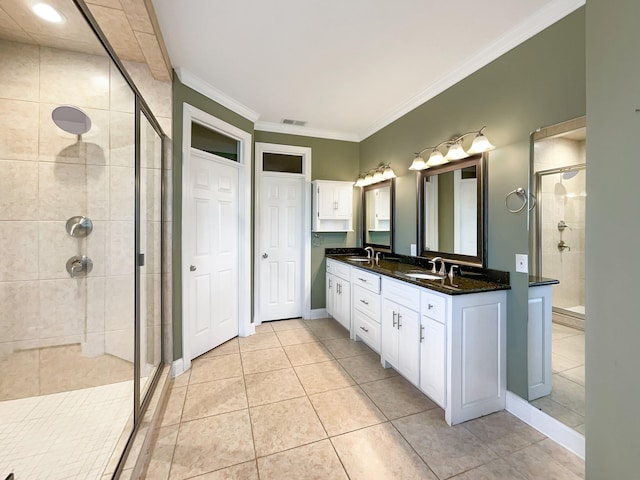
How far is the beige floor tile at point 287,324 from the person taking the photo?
Answer: 138 inches

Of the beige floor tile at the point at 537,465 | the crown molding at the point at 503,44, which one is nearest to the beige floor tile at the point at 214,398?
the beige floor tile at the point at 537,465

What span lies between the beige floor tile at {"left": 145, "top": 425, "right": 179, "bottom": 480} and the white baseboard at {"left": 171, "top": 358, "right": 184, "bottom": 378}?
665 mm

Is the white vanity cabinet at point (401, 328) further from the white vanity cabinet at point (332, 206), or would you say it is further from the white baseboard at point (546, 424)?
the white vanity cabinet at point (332, 206)

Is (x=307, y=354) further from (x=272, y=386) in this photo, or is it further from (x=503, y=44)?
(x=503, y=44)

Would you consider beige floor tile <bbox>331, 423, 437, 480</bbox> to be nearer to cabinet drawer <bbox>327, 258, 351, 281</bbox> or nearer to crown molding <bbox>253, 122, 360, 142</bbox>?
cabinet drawer <bbox>327, 258, 351, 281</bbox>

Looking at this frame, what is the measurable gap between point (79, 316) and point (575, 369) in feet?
10.9

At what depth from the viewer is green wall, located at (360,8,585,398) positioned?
1.59 metres

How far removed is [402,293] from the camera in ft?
7.23

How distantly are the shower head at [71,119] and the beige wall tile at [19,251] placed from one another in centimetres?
71

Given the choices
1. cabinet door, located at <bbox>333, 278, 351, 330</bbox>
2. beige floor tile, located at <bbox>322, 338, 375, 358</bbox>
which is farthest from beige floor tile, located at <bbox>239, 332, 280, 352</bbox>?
cabinet door, located at <bbox>333, 278, 351, 330</bbox>

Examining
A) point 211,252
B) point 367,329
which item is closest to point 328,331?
point 367,329

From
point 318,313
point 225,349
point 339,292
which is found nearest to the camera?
point 225,349

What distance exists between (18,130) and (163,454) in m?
2.25

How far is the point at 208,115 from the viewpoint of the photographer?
2.67 metres
